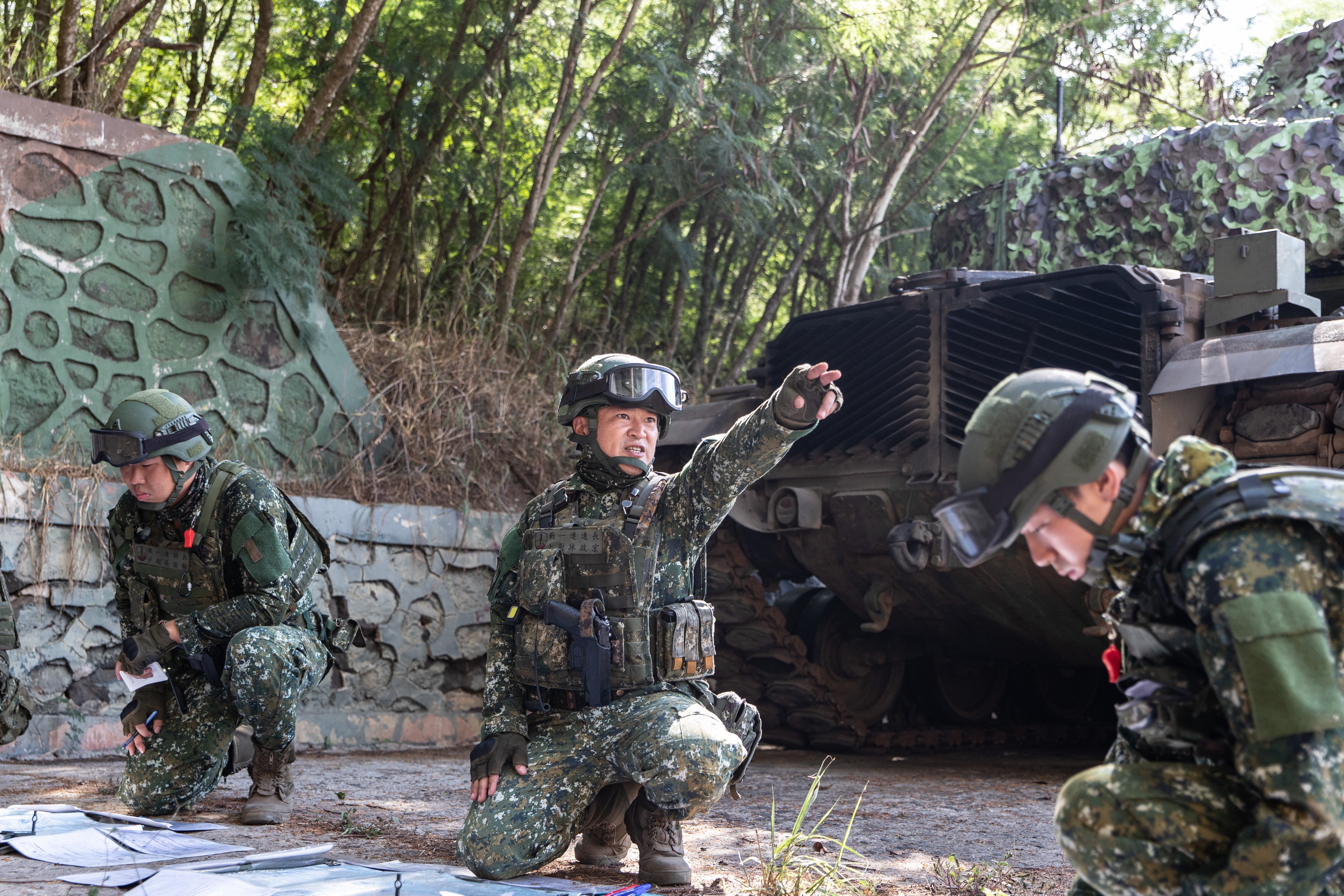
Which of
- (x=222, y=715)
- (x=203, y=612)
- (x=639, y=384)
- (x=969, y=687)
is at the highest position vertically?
(x=639, y=384)

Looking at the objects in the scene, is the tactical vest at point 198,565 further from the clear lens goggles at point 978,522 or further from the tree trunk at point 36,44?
the tree trunk at point 36,44

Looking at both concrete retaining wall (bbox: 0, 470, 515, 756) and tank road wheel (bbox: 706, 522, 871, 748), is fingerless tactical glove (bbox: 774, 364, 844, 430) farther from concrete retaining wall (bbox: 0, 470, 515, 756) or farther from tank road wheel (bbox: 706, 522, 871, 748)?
tank road wheel (bbox: 706, 522, 871, 748)

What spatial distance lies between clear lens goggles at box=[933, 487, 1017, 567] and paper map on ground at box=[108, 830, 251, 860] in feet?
7.72

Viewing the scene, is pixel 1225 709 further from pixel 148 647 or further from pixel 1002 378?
pixel 1002 378

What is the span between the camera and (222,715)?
14.7 ft

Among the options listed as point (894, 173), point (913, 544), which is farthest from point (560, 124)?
point (913, 544)

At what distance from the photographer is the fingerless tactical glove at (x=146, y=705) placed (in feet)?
14.5

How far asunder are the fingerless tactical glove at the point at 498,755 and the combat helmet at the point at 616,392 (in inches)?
30.2

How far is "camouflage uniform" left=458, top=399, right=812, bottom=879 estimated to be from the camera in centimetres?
329

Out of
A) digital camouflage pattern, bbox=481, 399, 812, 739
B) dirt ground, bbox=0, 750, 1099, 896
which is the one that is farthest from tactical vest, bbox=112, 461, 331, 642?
digital camouflage pattern, bbox=481, 399, 812, 739

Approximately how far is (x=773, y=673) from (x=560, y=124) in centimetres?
395

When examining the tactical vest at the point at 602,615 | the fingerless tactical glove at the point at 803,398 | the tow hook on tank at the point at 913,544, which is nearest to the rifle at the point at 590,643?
the tactical vest at the point at 602,615

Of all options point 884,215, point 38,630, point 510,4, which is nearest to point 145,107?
point 510,4

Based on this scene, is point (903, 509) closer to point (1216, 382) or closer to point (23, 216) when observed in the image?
point (1216, 382)
